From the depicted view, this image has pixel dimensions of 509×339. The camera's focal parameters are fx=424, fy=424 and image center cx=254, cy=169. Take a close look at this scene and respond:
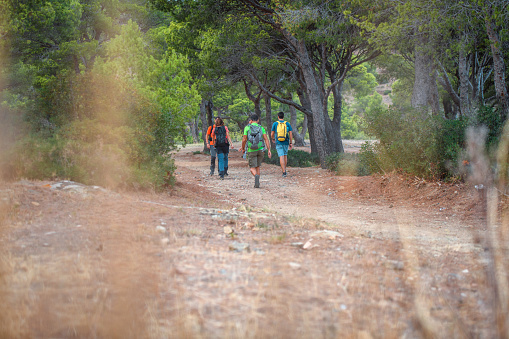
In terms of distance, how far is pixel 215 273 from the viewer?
352 centimetres

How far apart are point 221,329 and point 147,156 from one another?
5771 mm

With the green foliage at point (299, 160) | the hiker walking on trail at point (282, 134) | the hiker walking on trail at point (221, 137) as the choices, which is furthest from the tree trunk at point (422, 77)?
the green foliage at point (299, 160)

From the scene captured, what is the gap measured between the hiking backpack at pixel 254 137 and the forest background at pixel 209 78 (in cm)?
189

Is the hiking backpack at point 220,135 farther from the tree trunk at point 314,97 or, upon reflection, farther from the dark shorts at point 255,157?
the tree trunk at point 314,97

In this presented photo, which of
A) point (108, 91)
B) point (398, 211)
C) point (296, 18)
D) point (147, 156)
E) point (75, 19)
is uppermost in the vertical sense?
point (75, 19)

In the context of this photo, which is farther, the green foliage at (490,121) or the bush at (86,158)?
the green foliage at (490,121)

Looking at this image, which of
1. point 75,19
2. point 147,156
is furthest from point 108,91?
point 75,19

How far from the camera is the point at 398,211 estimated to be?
815 centimetres

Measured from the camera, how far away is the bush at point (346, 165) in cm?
1291

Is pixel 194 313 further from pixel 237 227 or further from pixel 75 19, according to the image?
pixel 75 19

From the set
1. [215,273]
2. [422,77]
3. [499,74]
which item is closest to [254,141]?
[422,77]

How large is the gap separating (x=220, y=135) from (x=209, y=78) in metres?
7.48

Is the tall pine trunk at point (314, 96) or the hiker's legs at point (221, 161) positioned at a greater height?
the tall pine trunk at point (314, 96)

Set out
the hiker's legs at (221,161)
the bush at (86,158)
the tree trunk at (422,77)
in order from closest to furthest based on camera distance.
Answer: the bush at (86,158) → the tree trunk at (422,77) → the hiker's legs at (221,161)
